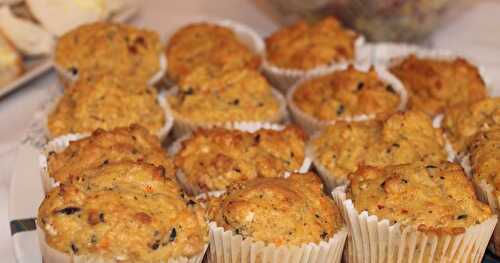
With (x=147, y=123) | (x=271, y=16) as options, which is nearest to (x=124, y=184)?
(x=147, y=123)

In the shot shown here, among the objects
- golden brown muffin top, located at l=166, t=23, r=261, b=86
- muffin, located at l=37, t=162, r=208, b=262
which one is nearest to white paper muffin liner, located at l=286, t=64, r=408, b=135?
golden brown muffin top, located at l=166, t=23, r=261, b=86

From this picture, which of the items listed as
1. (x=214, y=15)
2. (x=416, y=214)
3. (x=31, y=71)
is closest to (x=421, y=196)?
(x=416, y=214)

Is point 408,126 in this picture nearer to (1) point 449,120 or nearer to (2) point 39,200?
(1) point 449,120

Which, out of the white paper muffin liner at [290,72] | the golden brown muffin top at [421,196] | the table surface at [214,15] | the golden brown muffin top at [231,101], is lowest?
the table surface at [214,15]

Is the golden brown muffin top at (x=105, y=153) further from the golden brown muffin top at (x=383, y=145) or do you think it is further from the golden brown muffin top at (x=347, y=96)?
the golden brown muffin top at (x=347, y=96)

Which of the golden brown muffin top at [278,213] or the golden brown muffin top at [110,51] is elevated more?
the golden brown muffin top at [278,213]

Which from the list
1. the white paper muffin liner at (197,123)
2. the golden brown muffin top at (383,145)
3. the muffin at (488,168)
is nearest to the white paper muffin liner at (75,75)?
the white paper muffin liner at (197,123)
